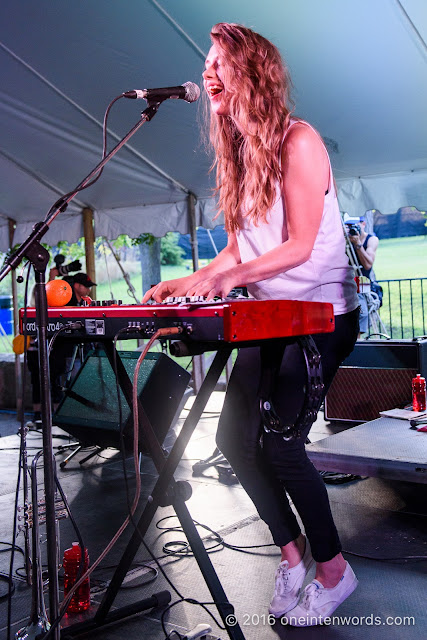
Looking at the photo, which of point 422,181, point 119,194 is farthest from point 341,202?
point 119,194

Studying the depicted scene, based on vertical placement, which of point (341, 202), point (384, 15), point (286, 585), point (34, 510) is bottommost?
point (286, 585)

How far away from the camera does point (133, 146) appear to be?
696cm

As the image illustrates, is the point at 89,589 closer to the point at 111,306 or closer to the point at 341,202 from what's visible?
the point at 111,306

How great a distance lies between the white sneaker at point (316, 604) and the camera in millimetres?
2129

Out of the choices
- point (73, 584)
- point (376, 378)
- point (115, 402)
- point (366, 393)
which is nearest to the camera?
point (73, 584)

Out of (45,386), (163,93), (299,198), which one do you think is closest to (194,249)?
(163,93)

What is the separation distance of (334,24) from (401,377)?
2.85m

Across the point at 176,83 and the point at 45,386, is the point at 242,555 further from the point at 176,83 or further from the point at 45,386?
the point at 176,83

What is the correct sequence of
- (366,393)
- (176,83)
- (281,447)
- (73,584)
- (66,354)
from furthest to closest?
(66,354)
(176,83)
(366,393)
(73,584)
(281,447)

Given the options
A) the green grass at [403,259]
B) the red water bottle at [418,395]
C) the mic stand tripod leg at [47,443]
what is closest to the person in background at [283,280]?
the mic stand tripod leg at [47,443]

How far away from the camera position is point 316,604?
2129 millimetres

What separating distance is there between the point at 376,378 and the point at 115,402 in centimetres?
230

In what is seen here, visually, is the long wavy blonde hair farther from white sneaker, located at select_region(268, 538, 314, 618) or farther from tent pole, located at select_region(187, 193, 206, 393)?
tent pole, located at select_region(187, 193, 206, 393)

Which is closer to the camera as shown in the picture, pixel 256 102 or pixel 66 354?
pixel 256 102
